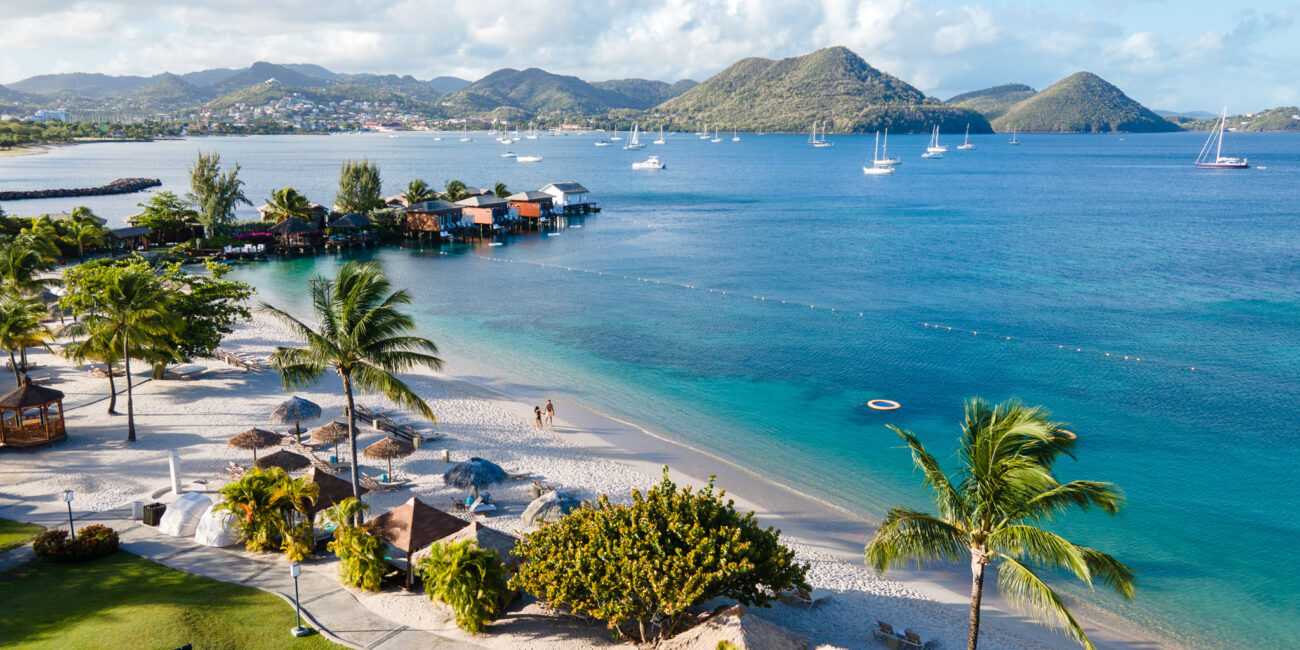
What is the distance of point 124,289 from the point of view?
26.4 m

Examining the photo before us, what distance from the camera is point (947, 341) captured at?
4338cm

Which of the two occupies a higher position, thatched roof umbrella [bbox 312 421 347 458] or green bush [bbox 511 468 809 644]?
green bush [bbox 511 468 809 644]

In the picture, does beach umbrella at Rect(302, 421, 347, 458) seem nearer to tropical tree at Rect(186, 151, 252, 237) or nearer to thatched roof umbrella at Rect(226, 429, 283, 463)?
thatched roof umbrella at Rect(226, 429, 283, 463)

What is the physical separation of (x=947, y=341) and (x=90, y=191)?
407ft

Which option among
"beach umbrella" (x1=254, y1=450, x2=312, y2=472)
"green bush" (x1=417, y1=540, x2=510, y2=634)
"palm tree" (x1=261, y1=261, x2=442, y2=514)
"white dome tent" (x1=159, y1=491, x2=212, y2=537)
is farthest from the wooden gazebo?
"green bush" (x1=417, y1=540, x2=510, y2=634)

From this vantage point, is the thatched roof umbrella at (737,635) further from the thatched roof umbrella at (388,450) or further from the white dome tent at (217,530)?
the thatched roof umbrella at (388,450)

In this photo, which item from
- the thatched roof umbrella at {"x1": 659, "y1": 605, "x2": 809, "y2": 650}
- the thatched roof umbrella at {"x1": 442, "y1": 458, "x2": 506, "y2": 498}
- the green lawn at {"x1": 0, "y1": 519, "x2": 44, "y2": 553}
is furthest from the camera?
the thatched roof umbrella at {"x1": 442, "y1": 458, "x2": 506, "y2": 498}

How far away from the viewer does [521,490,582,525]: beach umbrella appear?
20797 mm

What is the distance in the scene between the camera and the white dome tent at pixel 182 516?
19422 mm

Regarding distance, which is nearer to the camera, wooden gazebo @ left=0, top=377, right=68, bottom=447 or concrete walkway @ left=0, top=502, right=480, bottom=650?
concrete walkway @ left=0, top=502, right=480, bottom=650

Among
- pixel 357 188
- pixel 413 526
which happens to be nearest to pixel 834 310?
pixel 413 526

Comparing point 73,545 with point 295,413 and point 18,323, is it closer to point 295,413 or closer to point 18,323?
point 295,413

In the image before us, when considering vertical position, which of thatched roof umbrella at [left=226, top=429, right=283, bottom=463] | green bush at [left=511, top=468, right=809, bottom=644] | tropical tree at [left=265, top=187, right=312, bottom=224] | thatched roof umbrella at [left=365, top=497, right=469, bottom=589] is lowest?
thatched roof umbrella at [left=226, top=429, right=283, bottom=463]

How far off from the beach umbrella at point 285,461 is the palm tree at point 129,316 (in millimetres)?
7050
